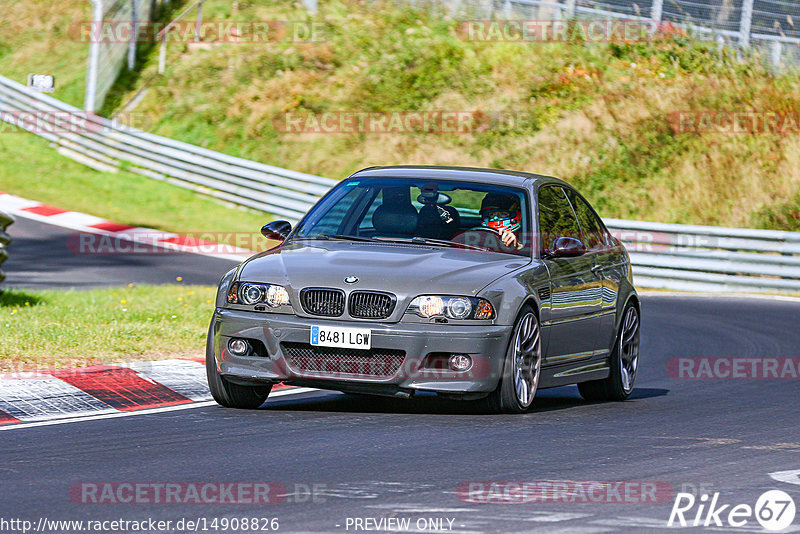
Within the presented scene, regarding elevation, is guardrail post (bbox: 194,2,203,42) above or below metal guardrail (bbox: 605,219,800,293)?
above

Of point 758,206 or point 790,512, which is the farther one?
point 758,206

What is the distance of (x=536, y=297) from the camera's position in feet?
28.1

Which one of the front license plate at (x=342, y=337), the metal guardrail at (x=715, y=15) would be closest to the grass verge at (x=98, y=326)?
the front license plate at (x=342, y=337)

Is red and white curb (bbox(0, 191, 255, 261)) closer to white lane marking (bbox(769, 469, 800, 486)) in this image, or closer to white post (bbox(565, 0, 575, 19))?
white post (bbox(565, 0, 575, 19))

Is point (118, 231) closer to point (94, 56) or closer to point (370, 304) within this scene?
point (94, 56)

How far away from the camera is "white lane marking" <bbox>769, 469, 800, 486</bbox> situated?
21.8 ft

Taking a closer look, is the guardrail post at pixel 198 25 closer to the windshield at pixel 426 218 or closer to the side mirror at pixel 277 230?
the side mirror at pixel 277 230

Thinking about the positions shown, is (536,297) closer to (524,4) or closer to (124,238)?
(124,238)

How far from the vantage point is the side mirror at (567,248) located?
899 cm

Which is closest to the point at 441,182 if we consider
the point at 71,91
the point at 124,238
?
the point at 124,238

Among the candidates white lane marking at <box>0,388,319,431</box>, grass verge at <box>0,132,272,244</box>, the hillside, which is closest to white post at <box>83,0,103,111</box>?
grass verge at <box>0,132,272,244</box>

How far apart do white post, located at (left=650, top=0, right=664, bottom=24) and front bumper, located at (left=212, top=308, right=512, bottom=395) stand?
23.7 m

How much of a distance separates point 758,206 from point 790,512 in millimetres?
20662

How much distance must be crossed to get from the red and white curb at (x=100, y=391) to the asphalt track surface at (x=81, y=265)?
727 cm
